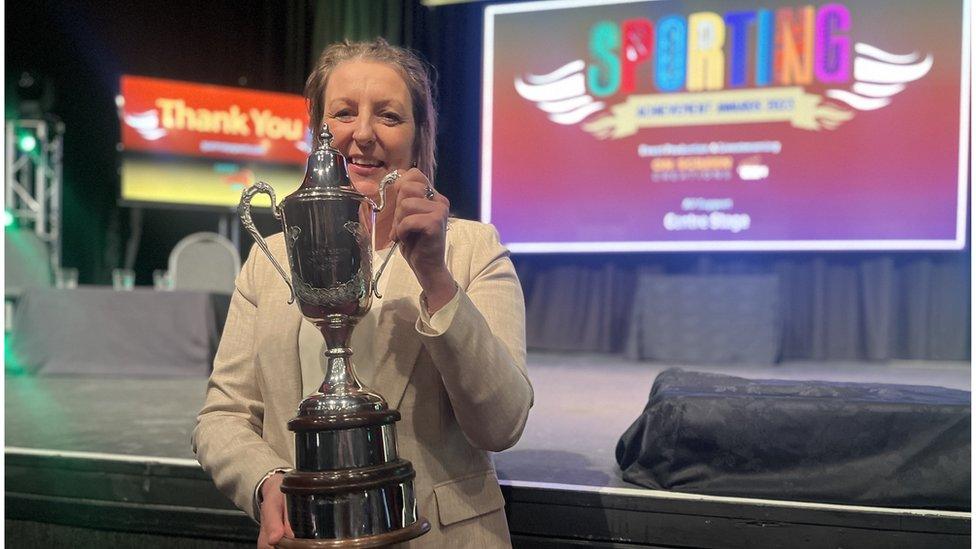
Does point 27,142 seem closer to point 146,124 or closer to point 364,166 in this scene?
point 146,124

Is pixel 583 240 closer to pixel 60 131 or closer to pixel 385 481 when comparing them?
pixel 385 481

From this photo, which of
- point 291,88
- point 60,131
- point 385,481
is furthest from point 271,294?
point 60,131

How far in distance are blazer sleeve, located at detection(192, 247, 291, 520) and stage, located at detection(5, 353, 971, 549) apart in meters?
0.64

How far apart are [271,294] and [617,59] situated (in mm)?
4000

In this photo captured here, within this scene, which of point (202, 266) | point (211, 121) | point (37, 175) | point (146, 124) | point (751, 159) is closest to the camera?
point (751, 159)

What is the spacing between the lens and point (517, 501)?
156 cm

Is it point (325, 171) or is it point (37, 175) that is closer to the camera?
point (325, 171)

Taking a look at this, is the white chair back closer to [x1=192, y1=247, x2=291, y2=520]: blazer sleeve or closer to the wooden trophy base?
[x1=192, y1=247, x2=291, y2=520]: blazer sleeve

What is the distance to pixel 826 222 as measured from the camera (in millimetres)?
4484

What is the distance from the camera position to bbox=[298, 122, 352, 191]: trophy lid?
83 centimetres

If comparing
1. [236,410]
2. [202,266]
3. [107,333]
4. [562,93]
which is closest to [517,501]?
[236,410]

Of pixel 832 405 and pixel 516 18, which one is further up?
pixel 516 18

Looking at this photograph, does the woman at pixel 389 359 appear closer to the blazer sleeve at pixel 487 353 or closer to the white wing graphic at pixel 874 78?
the blazer sleeve at pixel 487 353

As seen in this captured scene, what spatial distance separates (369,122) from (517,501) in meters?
0.84
